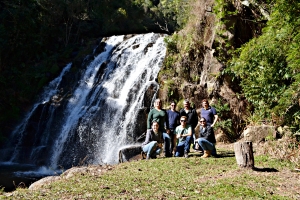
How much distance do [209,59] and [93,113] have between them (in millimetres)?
7062

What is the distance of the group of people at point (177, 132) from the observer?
27.5 feet

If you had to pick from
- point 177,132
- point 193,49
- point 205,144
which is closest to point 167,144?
point 177,132

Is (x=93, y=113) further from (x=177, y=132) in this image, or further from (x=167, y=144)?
(x=177, y=132)

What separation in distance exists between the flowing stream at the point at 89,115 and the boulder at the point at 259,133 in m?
5.99

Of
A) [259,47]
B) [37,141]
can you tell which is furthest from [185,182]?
[37,141]

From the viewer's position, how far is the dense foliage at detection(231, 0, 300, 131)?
554 cm

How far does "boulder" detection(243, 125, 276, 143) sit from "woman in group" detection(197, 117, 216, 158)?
2177mm

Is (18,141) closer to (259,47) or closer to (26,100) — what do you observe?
(26,100)

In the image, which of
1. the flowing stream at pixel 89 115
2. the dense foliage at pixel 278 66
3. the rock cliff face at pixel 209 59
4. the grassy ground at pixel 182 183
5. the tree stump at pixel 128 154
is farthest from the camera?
the flowing stream at pixel 89 115

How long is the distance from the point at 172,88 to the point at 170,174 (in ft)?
26.8

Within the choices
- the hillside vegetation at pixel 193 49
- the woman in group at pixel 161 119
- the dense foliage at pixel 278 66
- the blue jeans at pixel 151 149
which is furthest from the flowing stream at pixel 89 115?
the dense foliage at pixel 278 66

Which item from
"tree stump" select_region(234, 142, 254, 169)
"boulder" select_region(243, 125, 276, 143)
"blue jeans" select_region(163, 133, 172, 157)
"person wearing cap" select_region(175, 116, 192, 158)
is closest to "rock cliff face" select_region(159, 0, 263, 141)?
"boulder" select_region(243, 125, 276, 143)

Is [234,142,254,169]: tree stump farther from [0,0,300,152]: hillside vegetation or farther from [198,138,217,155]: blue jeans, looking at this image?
[198,138,217,155]: blue jeans

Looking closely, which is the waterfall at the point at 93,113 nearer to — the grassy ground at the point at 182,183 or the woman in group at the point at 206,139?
the woman in group at the point at 206,139
